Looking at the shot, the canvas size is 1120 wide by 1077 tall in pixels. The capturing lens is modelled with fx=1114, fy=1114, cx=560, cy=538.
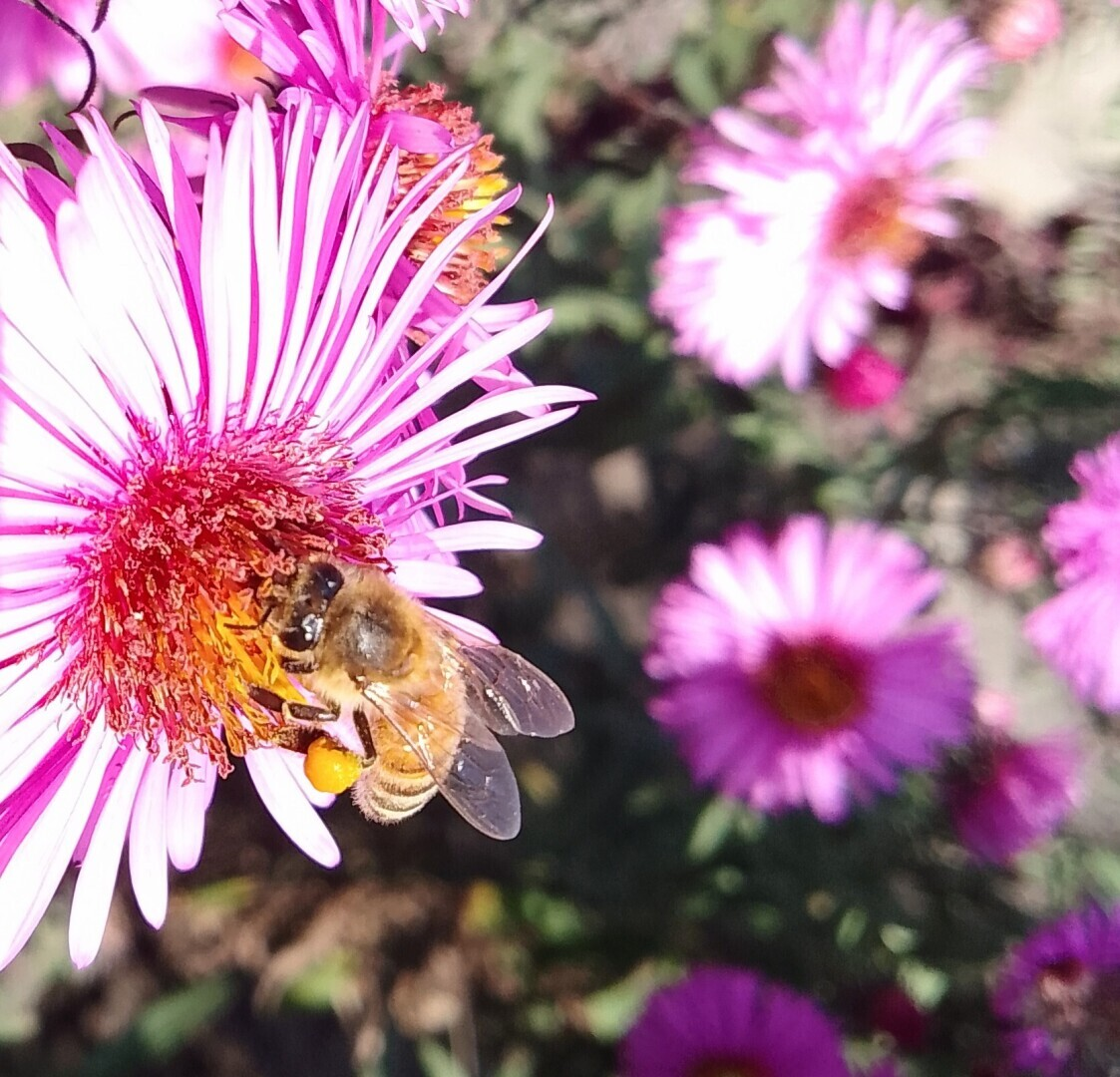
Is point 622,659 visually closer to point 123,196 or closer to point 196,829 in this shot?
point 196,829

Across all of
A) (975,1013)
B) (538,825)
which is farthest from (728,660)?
(975,1013)

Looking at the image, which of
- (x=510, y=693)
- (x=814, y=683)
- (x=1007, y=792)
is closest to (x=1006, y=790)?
(x=1007, y=792)

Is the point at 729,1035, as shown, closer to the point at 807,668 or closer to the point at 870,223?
the point at 807,668

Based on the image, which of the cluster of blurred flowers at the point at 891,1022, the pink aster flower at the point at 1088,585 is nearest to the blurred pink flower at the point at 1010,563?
the pink aster flower at the point at 1088,585

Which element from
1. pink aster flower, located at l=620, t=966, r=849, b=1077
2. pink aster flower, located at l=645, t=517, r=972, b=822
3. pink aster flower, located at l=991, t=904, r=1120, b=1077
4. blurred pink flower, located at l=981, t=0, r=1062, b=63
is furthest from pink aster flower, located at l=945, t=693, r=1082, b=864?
blurred pink flower, located at l=981, t=0, r=1062, b=63

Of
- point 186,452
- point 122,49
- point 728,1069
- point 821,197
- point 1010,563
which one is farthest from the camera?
point 1010,563
